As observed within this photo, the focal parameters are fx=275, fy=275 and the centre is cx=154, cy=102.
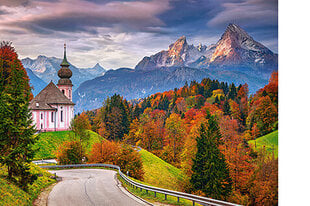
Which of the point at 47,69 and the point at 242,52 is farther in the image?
the point at 47,69

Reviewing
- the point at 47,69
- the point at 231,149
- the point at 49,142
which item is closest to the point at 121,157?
the point at 231,149

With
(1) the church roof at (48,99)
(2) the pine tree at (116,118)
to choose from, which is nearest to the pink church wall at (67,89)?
(1) the church roof at (48,99)

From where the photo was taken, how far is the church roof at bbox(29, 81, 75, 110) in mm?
42312

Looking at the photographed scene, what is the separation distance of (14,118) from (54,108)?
31.7 meters

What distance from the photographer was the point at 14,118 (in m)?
12.7

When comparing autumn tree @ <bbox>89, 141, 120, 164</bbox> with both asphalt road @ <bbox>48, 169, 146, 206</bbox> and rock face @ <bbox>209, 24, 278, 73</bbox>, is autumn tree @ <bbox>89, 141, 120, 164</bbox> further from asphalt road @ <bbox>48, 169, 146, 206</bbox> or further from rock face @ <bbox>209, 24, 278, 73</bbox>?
rock face @ <bbox>209, 24, 278, 73</bbox>

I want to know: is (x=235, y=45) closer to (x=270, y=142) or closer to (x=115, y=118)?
(x=270, y=142)

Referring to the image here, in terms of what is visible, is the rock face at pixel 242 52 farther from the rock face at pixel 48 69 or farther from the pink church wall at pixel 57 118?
the pink church wall at pixel 57 118

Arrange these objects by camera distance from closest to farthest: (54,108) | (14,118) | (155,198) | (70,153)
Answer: (14,118) < (155,198) < (70,153) < (54,108)

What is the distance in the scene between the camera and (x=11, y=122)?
1225cm

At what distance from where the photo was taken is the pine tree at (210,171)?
1672cm
